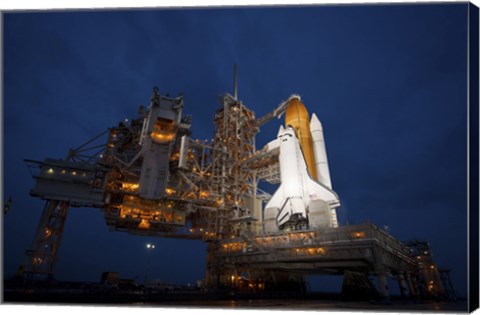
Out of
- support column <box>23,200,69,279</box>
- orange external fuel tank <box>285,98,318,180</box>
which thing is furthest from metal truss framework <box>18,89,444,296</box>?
orange external fuel tank <box>285,98,318,180</box>

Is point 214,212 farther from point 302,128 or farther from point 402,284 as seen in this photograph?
point 402,284

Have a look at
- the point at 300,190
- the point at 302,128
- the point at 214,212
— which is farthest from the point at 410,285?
the point at 214,212

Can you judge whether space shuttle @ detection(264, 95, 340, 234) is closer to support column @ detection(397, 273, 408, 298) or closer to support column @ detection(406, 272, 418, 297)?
support column @ detection(397, 273, 408, 298)

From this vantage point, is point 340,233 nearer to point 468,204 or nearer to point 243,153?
point 468,204

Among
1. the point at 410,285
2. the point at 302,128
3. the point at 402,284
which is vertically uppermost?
the point at 302,128

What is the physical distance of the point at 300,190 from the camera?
91.4 feet

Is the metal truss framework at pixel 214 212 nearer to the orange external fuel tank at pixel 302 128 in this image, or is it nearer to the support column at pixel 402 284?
the support column at pixel 402 284

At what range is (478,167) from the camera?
10.8 metres

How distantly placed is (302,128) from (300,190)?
8636 millimetres

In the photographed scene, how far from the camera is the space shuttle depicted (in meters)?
26.7

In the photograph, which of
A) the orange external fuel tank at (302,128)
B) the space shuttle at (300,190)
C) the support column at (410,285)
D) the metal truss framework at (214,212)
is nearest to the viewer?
the metal truss framework at (214,212)

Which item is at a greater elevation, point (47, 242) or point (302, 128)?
point (302, 128)

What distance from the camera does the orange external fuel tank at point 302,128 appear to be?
31.8m

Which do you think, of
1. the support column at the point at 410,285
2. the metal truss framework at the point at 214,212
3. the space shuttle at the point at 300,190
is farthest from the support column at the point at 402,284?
the space shuttle at the point at 300,190
